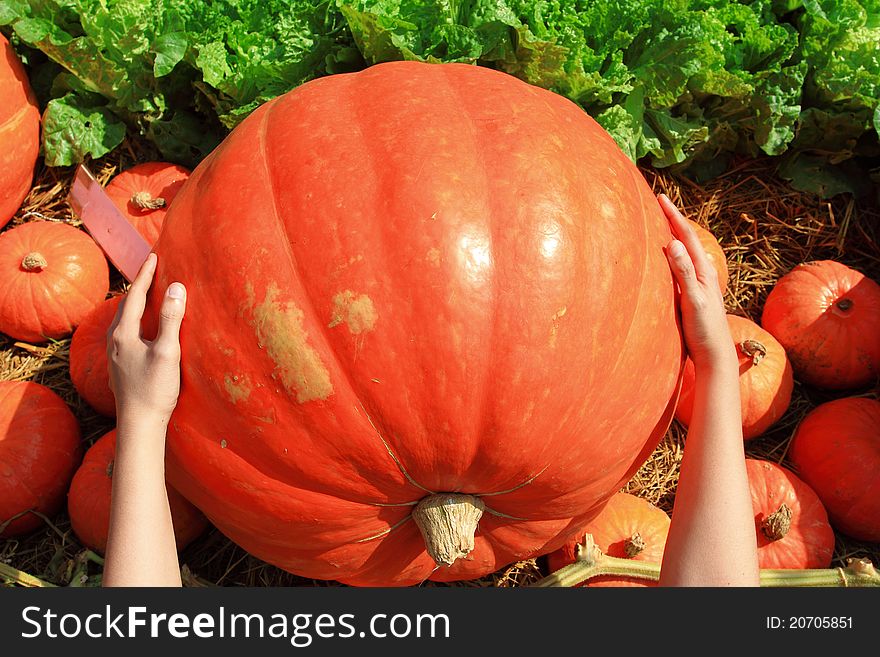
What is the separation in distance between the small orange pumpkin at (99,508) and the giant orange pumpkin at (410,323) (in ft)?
1.76

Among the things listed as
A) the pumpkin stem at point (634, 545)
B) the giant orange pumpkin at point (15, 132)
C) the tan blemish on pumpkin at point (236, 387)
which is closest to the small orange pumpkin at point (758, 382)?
the pumpkin stem at point (634, 545)

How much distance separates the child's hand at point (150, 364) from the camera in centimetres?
187

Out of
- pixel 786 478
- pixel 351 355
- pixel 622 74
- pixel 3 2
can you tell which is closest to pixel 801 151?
pixel 622 74

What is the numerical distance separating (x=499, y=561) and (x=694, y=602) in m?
0.56

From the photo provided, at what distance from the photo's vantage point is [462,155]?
188 centimetres

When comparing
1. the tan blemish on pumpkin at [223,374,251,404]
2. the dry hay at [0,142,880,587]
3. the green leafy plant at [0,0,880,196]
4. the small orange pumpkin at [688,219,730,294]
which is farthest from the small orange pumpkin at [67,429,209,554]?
the small orange pumpkin at [688,219,730,294]

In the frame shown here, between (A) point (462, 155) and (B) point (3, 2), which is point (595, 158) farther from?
(B) point (3, 2)

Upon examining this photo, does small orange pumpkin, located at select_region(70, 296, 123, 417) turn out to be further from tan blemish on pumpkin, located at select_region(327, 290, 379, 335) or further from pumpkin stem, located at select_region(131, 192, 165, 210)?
tan blemish on pumpkin, located at select_region(327, 290, 379, 335)

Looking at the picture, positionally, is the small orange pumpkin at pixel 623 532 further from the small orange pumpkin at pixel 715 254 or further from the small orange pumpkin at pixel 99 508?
the small orange pumpkin at pixel 99 508

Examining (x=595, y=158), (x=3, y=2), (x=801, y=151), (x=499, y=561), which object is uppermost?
(x=3, y=2)

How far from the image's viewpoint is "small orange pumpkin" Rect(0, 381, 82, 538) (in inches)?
104

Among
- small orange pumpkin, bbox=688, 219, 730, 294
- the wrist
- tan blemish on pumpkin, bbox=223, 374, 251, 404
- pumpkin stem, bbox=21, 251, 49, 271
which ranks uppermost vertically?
tan blemish on pumpkin, bbox=223, 374, 251, 404

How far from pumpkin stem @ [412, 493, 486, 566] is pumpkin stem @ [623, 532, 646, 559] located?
2.38ft

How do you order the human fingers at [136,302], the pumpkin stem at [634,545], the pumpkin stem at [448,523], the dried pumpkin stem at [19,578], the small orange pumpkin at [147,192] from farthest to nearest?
the small orange pumpkin at [147,192] → the pumpkin stem at [634,545] → the dried pumpkin stem at [19,578] → the human fingers at [136,302] → the pumpkin stem at [448,523]
